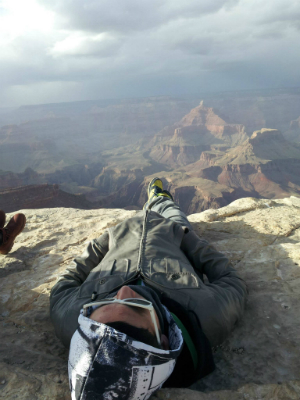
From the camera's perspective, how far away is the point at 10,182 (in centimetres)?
3912

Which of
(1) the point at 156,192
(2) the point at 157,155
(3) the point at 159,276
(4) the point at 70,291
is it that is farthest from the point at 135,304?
(2) the point at 157,155

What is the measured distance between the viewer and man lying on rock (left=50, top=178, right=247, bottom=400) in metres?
0.92

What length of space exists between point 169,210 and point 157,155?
321 feet

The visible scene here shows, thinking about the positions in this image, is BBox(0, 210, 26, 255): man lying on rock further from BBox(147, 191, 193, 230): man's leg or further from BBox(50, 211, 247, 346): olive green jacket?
BBox(147, 191, 193, 230): man's leg

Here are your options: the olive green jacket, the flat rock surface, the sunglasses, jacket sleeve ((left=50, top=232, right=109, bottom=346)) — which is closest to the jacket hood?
the sunglasses

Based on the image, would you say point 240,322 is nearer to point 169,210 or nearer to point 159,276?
point 159,276

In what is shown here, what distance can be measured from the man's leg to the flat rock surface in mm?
599

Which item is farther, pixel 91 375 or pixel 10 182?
pixel 10 182

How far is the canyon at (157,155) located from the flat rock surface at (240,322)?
2687 cm

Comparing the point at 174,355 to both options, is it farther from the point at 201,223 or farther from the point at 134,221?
the point at 201,223

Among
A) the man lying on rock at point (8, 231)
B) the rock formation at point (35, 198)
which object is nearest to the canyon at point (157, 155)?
Result: the rock formation at point (35, 198)

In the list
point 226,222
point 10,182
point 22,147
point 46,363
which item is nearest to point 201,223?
point 226,222

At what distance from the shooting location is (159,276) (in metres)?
1.72

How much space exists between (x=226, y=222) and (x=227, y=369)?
106 inches
